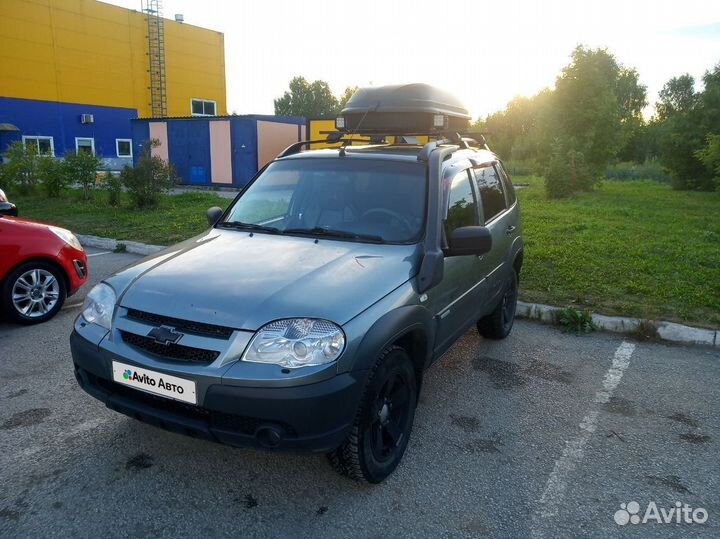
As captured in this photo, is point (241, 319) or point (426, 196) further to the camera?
point (426, 196)

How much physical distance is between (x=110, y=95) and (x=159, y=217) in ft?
74.8

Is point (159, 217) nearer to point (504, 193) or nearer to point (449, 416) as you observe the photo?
point (504, 193)

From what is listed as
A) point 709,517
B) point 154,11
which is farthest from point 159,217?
point 154,11

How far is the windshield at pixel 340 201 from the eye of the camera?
11.8ft

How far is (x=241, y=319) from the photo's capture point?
2.62m

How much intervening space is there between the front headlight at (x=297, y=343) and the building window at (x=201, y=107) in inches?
1416

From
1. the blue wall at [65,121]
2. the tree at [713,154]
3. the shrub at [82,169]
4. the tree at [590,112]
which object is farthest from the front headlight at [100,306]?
the blue wall at [65,121]

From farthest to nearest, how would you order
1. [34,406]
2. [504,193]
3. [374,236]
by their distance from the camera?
[504,193], [34,406], [374,236]

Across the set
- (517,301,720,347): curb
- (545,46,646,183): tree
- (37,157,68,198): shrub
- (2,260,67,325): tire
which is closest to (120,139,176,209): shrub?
(37,157,68,198): shrub

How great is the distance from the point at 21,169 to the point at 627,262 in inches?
660

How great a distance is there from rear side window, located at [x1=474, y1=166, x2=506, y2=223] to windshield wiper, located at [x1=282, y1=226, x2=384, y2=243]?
1.33 m

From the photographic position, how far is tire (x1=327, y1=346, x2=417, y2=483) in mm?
2789

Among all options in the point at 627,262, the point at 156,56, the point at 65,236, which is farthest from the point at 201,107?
the point at 627,262

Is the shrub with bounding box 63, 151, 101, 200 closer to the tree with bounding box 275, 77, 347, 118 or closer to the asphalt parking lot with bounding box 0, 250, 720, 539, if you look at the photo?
Result: the asphalt parking lot with bounding box 0, 250, 720, 539
